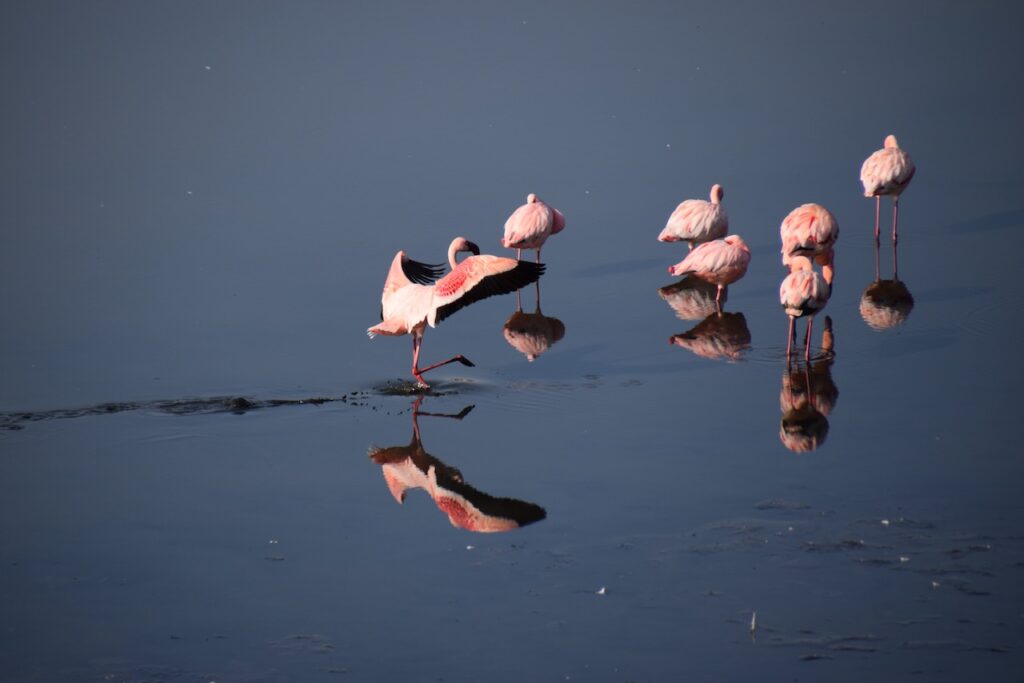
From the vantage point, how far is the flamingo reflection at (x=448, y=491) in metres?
7.83

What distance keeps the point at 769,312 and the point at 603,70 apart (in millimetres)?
8708

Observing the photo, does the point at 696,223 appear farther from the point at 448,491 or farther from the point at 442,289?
the point at 448,491

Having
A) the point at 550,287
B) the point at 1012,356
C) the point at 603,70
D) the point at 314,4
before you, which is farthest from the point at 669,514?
the point at 314,4

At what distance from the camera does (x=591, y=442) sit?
29.6 feet

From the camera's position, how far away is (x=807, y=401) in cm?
959

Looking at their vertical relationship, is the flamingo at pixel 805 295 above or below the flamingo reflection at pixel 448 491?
above

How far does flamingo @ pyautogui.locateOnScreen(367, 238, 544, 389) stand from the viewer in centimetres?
992

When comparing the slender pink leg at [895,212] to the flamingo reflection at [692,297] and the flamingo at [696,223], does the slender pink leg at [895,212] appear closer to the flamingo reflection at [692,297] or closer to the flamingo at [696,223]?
the flamingo at [696,223]

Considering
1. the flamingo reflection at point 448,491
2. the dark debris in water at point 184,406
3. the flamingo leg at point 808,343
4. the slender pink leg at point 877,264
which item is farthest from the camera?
the slender pink leg at point 877,264

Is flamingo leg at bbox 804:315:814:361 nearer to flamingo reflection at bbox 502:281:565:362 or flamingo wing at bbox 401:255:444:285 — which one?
flamingo reflection at bbox 502:281:565:362

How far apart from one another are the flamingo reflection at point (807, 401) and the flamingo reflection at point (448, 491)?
1895 millimetres

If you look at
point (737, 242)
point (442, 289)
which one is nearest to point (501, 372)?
point (442, 289)

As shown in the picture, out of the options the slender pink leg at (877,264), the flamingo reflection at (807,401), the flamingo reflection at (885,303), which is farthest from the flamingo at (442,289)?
the slender pink leg at (877,264)

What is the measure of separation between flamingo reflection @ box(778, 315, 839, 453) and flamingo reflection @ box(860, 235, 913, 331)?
0.75 meters
